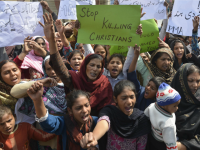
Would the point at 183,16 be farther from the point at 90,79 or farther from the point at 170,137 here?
the point at 170,137

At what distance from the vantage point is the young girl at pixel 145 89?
2479 mm

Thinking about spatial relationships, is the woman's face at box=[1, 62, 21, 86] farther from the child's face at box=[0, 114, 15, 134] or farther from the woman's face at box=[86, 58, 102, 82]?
the woman's face at box=[86, 58, 102, 82]

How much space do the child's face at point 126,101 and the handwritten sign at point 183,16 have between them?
229 cm

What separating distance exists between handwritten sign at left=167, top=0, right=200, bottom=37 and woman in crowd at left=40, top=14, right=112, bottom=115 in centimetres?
204

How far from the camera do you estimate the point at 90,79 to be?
2.50 m

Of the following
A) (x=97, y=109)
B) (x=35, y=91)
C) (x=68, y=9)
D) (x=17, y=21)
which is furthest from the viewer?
(x=68, y=9)

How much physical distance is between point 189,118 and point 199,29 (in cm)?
206

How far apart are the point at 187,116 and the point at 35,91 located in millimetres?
1753

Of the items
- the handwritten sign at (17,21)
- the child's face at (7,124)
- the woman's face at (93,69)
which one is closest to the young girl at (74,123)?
the woman's face at (93,69)

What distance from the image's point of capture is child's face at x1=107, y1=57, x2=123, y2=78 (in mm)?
2791

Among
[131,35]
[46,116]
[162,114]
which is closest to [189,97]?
[162,114]

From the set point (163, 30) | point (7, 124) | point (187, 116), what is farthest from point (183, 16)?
point (7, 124)

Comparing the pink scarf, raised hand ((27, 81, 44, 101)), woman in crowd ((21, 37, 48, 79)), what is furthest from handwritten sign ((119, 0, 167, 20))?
raised hand ((27, 81, 44, 101))

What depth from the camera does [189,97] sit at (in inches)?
83.9
